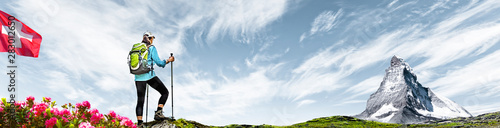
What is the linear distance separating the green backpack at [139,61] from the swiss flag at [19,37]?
3219 mm

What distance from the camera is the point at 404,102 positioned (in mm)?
67438

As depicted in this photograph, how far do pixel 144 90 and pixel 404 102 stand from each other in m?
66.7

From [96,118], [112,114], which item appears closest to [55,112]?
[96,118]

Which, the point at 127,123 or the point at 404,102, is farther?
the point at 404,102

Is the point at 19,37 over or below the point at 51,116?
over

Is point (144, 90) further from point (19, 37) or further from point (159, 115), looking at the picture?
point (19, 37)

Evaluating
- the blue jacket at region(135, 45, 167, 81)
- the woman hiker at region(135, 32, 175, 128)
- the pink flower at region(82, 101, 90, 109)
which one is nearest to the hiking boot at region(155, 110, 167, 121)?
the woman hiker at region(135, 32, 175, 128)

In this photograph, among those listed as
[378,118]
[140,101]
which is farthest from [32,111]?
[378,118]

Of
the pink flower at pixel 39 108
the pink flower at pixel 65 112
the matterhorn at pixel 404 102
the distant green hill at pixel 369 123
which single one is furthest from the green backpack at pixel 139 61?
the matterhorn at pixel 404 102

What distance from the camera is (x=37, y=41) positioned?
1107 cm

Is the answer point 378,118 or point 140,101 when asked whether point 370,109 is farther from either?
point 140,101

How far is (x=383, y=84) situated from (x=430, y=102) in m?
10.9

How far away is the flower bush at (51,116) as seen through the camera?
7.79 m

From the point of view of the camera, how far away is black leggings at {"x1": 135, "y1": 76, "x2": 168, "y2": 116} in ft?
35.3
